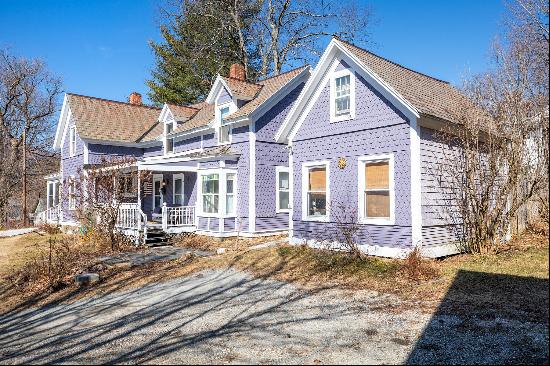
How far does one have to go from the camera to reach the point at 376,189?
41.4ft

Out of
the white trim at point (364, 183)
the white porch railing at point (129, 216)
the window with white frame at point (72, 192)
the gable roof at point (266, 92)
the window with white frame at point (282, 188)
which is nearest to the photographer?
the white trim at point (364, 183)

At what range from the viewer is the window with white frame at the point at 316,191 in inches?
570

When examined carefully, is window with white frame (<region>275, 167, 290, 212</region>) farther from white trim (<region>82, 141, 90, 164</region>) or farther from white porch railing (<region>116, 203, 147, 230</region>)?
white trim (<region>82, 141, 90, 164</region>)

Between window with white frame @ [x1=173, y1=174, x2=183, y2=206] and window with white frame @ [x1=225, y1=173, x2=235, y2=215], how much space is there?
4530 mm

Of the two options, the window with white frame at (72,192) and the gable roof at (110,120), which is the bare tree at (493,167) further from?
the gable roof at (110,120)

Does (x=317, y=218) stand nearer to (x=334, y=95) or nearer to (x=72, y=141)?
(x=334, y=95)

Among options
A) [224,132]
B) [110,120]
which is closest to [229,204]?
[224,132]

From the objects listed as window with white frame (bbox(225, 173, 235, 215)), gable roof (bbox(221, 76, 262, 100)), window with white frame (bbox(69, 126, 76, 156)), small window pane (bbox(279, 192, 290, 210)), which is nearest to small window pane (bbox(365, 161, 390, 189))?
small window pane (bbox(279, 192, 290, 210))

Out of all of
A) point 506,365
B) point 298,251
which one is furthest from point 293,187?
point 506,365

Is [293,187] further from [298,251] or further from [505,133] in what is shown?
[505,133]

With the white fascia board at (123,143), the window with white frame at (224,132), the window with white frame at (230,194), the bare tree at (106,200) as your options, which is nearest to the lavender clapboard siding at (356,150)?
the window with white frame at (230,194)

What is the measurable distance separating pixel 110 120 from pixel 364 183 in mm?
20739

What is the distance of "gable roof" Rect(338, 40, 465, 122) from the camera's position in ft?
40.0

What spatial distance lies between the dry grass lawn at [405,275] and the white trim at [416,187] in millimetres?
829
